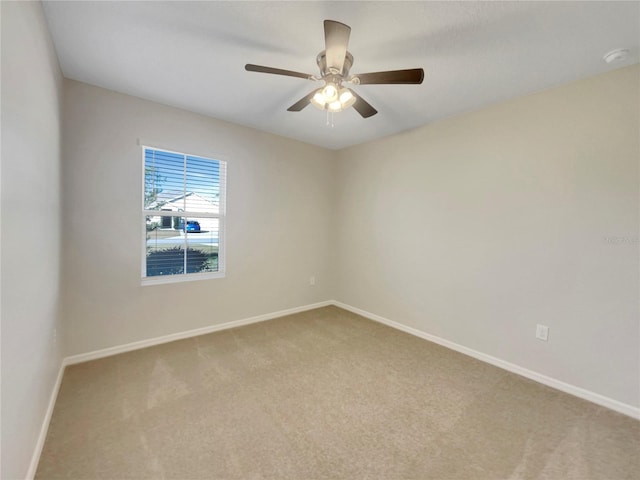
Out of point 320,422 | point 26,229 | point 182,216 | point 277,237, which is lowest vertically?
point 320,422

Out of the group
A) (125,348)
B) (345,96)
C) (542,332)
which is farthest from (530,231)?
(125,348)

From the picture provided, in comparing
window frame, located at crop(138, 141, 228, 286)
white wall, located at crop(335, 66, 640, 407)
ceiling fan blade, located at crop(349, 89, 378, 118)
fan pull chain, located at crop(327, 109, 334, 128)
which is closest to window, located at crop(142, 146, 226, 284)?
window frame, located at crop(138, 141, 228, 286)

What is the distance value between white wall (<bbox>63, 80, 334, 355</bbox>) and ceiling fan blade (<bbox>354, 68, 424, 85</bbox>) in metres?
2.13

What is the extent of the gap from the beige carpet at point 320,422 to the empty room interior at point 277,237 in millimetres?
17

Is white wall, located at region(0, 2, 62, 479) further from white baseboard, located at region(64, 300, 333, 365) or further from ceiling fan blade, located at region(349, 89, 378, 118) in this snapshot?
ceiling fan blade, located at region(349, 89, 378, 118)

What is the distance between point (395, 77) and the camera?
5.28 feet

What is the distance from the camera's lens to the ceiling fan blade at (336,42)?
1.36 metres

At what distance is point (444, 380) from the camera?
7.71 feet

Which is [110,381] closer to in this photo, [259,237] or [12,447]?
[12,447]

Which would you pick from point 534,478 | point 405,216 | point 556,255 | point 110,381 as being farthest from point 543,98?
point 110,381

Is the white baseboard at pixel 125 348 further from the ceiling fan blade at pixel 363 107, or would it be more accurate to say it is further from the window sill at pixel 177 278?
the ceiling fan blade at pixel 363 107

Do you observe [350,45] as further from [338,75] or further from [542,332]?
[542,332]

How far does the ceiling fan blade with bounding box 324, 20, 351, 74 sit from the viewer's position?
4.45 feet

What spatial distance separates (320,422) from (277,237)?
95.1 inches
